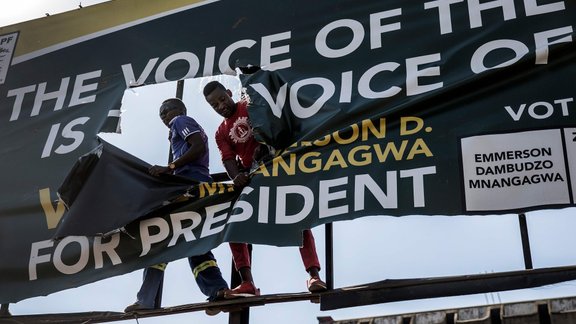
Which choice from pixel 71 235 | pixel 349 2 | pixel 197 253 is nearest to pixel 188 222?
pixel 197 253

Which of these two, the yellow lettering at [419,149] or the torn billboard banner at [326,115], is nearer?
the torn billboard banner at [326,115]

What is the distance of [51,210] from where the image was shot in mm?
8773

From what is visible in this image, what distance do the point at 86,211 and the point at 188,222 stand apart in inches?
32.1

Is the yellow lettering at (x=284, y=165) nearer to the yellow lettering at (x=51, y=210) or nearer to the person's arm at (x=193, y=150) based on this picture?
the person's arm at (x=193, y=150)

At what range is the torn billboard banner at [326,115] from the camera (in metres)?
7.42

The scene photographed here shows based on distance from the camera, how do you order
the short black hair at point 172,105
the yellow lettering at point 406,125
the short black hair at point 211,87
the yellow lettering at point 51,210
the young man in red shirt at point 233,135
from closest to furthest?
the yellow lettering at point 406,125
the young man in red shirt at point 233,135
the short black hair at point 211,87
the yellow lettering at point 51,210
the short black hair at point 172,105

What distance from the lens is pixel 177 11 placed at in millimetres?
9750

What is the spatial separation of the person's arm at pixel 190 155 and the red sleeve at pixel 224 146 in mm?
132

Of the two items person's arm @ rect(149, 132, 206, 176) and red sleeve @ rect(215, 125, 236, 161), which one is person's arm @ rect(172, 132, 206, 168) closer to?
person's arm @ rect(149, 132, 206, 176)

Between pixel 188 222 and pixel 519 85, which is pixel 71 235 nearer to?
pixel 188 222

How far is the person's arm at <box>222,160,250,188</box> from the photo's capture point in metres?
8.04

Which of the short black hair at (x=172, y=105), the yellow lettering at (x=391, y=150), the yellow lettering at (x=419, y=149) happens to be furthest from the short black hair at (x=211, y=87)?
the yellow lettering at (x=419, y=149)

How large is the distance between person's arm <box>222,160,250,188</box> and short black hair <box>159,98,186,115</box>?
0.82 m

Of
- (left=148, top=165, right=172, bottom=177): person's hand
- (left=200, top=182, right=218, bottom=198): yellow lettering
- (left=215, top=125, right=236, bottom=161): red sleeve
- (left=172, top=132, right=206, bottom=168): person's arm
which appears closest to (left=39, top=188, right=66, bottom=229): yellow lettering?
(left=148, top=165, right=172, bottom=177): person's hand
